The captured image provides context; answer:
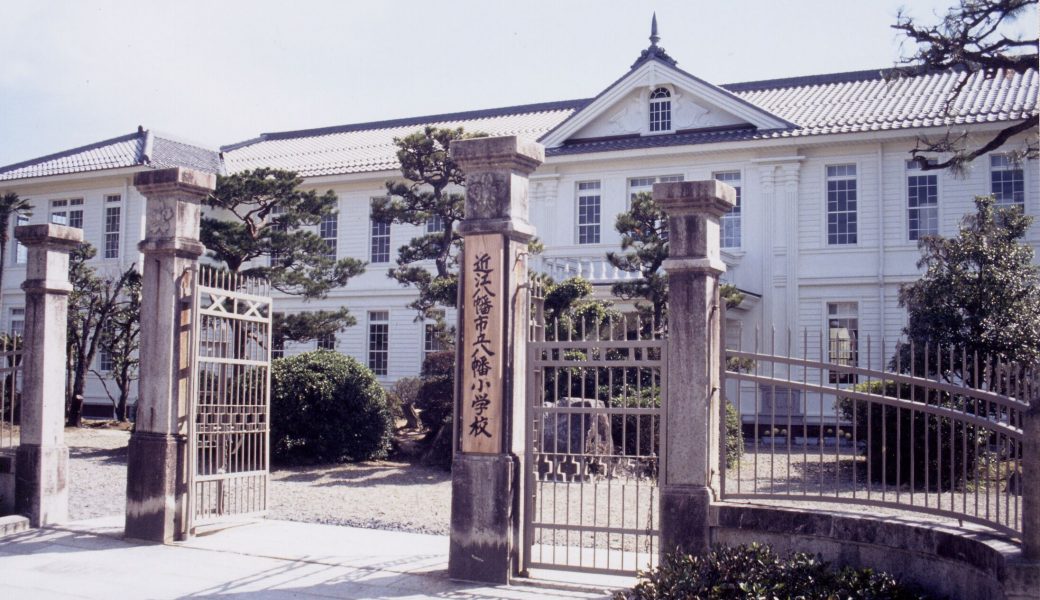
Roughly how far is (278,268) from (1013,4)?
12607mm

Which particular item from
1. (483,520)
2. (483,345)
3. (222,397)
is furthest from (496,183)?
(222,397)

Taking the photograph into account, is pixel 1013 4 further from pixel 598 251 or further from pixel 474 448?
pixel 598 251

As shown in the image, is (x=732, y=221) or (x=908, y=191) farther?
(x=732, y=221)

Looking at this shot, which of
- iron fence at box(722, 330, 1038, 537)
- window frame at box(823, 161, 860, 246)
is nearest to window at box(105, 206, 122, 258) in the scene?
iron fence at box(722, 330, 1038, 537)

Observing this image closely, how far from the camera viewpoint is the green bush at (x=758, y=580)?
5434 millimetres

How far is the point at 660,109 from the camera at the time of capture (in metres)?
23.8

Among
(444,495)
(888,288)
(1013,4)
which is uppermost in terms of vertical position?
(1013,4)

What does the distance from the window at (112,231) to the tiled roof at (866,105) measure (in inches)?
480

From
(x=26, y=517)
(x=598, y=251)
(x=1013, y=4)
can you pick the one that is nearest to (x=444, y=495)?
(x=26, y=517)

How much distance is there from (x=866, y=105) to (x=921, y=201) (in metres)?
2.83

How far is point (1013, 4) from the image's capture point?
390 inches

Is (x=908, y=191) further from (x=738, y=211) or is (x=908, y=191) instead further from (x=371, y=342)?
(x=371, y=342)

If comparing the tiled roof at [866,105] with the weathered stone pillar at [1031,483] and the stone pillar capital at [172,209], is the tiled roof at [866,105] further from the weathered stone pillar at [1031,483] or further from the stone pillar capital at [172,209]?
the weathered stone pillar at [1031,483]

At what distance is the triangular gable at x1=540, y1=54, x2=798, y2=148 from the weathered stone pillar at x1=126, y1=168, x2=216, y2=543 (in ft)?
51.1
